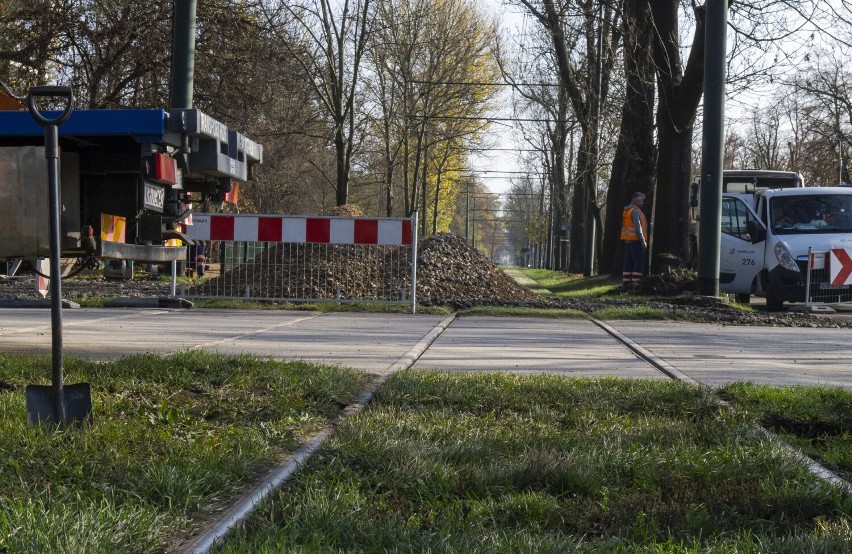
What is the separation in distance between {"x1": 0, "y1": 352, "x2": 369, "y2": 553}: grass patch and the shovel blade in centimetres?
9

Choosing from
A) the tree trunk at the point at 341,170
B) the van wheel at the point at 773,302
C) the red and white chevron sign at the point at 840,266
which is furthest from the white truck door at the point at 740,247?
the tree trunk at the point at 341,170

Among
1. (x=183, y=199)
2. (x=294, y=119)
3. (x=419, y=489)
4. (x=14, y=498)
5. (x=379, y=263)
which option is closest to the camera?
(x=14, y=498)

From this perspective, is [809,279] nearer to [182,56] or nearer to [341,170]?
[182,56]

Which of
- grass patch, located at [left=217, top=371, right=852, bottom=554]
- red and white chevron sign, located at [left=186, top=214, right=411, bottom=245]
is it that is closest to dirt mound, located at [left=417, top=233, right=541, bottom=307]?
red and white chevron sign, located at [left=186, top=214, right=411, bottom=245]

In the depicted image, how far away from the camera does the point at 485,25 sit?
43594mm

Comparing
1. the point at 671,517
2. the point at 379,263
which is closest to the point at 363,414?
the point at 671,517

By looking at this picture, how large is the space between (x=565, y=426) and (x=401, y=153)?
4459cm

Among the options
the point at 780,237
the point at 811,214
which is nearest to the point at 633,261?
the point at 780,237

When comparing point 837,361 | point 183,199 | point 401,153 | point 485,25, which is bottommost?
point 837,361

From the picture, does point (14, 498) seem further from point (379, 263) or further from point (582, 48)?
point (582, 48)

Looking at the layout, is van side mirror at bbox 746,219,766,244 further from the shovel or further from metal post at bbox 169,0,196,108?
the shovel

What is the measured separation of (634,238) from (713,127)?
600 cm

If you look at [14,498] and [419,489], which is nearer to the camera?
[14,498]

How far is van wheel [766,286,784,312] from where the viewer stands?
19234 millimetres
